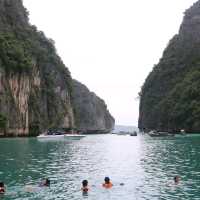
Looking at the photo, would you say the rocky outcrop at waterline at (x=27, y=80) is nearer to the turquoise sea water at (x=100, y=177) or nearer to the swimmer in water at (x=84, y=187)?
the turquoise sea water at (x=100, y=177)

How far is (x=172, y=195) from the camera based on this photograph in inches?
1184

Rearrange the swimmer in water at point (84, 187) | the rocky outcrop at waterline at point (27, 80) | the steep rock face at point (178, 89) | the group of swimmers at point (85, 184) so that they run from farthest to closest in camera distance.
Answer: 1. the steep rock face at point (178, 89)
2. the rocky outcrop at waterline at point (27, 80)
3. the swimmer in water at point (84, 187)
4. the group of swimmers at point (85, 184)

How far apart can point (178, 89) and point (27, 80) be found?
67.4m

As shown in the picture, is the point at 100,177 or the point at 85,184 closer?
the point at 85,184

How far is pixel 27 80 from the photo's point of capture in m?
117

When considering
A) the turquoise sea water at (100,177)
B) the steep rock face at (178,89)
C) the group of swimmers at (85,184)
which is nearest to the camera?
the turquoise sea water at (100,177)

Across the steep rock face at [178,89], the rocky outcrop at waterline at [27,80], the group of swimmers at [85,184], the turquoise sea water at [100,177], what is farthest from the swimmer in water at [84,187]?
the steep rock face at [178,89]

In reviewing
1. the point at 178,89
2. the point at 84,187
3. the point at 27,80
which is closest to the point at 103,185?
the point at 84,187

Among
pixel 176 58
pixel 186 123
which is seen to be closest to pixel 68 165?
pixel 186 123

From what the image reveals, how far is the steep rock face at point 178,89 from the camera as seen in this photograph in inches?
5979

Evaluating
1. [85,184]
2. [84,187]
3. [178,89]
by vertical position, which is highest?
[178,89]

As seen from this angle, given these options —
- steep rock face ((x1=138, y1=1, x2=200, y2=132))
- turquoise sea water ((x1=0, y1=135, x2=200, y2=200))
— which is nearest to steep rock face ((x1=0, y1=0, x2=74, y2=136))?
steep rock face ((x1=138, y1=1, x2=200, y2=132))

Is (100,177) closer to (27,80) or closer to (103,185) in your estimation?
(103,185)

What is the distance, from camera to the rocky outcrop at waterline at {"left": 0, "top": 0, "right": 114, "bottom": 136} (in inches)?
4240
